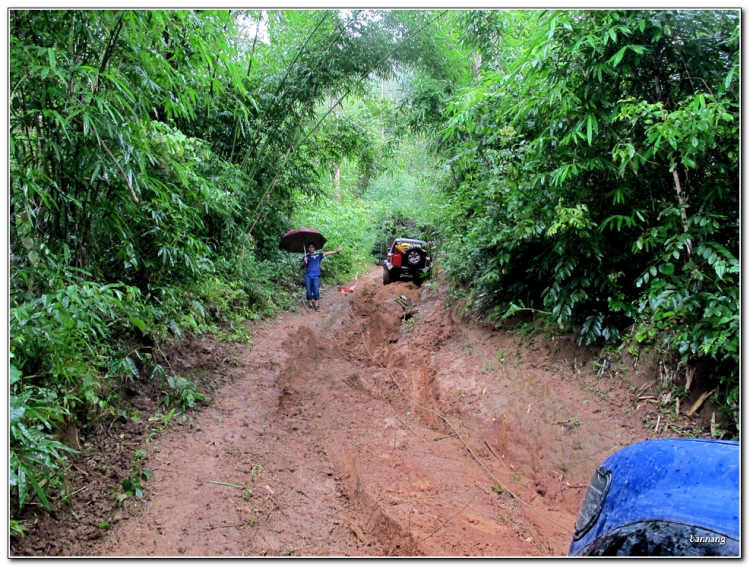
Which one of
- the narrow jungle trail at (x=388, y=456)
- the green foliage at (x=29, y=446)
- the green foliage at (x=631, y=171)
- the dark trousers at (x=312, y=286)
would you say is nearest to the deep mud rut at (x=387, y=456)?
the narrow jungle trail at (x=388, y=456)

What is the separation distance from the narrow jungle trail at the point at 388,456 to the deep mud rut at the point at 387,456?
12 millimetres

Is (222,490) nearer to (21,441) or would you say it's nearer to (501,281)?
(21,441)

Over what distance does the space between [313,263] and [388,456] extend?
533 cm

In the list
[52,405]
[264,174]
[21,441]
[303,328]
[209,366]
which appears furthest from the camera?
[264,174]

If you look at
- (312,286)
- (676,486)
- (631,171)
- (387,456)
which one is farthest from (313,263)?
(676,486)

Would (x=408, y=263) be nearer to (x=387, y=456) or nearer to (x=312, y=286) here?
(x=312, y=286)

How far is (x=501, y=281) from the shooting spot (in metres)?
5.49

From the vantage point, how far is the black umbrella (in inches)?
335

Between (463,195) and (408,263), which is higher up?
(463,195)

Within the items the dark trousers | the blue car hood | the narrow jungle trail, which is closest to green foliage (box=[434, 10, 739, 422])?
the narrow jungle trail

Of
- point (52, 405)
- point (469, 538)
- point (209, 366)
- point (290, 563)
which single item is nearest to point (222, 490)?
point (52, 405)

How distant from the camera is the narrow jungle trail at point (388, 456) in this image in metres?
2.66

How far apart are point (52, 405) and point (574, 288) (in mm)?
4266

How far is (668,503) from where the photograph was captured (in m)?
1.47
